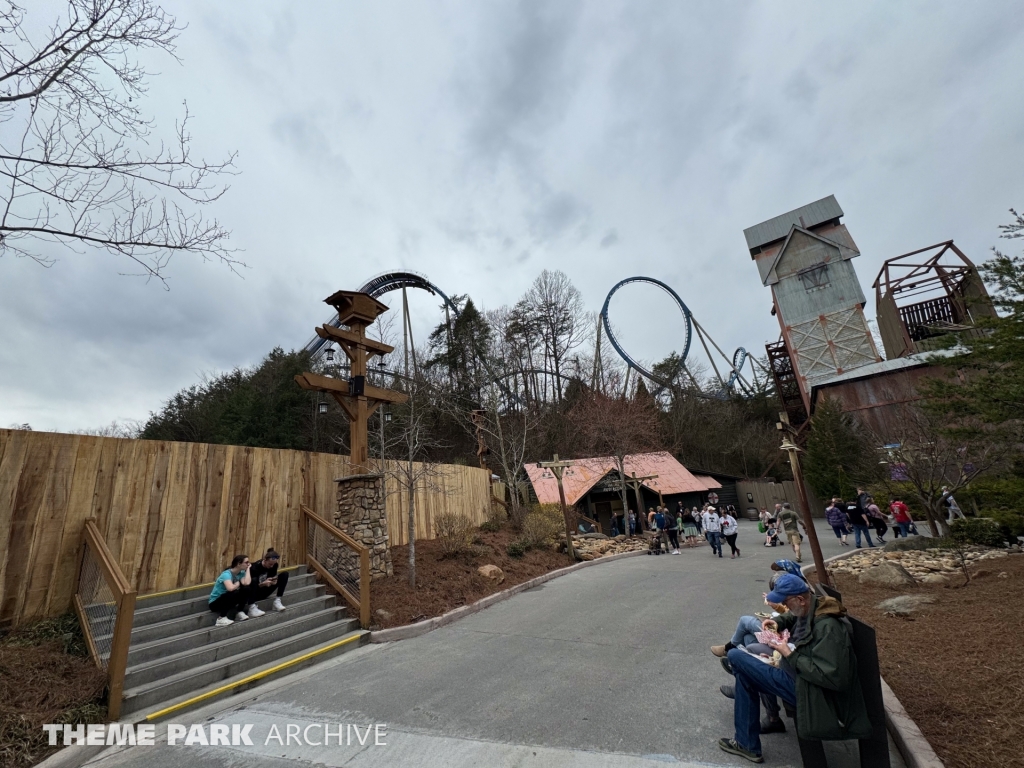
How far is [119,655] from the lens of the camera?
12.5ft

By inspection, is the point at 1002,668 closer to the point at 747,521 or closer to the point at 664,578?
the point at 664,578

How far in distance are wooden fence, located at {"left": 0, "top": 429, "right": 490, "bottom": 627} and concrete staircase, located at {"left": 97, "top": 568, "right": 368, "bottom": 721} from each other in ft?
1.97

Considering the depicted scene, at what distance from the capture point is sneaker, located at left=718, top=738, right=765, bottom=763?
110 inches

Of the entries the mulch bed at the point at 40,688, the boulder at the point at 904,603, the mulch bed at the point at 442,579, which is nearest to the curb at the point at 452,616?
the mulch bed at the point at 442,579

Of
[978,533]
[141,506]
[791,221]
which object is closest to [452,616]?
[141,506]

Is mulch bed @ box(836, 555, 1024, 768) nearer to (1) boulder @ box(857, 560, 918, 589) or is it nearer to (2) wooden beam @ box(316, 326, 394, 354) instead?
(1) boulder @ box(857, 560, 918, 589)

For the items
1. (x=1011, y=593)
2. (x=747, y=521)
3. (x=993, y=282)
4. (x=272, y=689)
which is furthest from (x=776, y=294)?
(x=272, y=689)

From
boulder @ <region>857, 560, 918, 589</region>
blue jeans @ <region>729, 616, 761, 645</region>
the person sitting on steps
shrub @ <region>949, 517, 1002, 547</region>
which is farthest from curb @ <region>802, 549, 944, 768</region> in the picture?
shrub @ <region>949, 517, 1002, 547</region>

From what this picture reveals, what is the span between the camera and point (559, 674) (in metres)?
4.41

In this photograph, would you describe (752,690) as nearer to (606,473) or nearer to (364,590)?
(364,590)

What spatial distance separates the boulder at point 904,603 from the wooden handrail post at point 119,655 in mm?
8175

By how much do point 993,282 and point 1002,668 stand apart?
19.5 ft

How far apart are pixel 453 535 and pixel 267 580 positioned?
405 cm

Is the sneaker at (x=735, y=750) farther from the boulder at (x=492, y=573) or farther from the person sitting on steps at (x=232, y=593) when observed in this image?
the boulder at (x=492, y=573)
